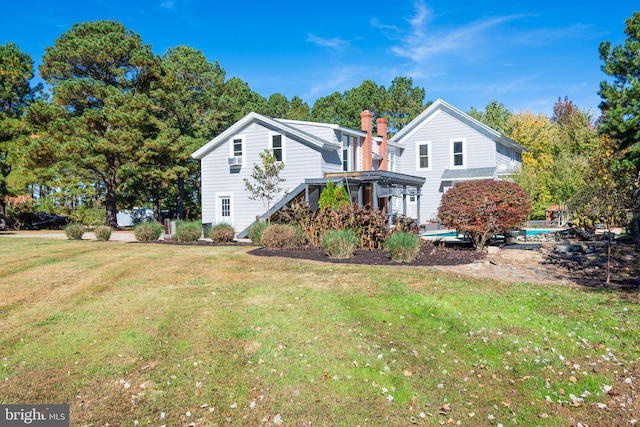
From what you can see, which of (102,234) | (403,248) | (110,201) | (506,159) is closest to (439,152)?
(506,159)

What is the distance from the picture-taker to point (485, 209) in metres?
13.3

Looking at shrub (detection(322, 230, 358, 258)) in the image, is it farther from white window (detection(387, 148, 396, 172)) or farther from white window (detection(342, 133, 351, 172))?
white window (detection(387, 148, 396, 172))

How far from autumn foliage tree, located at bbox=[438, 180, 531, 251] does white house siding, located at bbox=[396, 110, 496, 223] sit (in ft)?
48.8

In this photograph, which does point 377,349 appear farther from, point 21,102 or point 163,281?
point 21,102

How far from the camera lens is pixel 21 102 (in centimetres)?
3105

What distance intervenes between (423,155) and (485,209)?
17055 millimetres

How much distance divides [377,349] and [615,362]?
2.82 metres

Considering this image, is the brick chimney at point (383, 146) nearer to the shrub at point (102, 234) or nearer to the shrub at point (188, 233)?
the shrub at point (188, 233)

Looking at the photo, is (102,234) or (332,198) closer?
(332,198)

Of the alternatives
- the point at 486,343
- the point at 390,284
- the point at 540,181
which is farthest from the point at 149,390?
Result: the point at 540,181

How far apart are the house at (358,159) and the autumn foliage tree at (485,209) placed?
690 cm

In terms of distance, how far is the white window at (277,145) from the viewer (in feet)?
77.4
